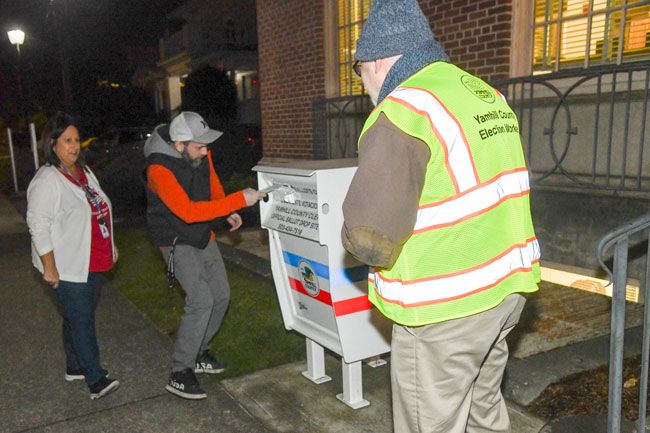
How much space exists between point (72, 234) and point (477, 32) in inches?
181

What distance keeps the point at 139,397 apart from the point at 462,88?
317cm

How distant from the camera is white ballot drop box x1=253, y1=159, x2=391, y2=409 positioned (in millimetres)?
A: 3395

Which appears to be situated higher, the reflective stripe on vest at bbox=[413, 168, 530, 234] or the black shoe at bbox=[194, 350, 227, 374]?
the reflective stripe on vest at bbox=[413, 168, 530, 234]

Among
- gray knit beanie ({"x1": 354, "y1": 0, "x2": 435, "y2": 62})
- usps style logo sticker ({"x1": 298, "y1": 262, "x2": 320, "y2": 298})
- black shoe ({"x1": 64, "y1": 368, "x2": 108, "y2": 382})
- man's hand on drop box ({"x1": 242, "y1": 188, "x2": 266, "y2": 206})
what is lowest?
black shoe ({"x1": 64, "y1": 368, "x2": 108, "y2": 382})

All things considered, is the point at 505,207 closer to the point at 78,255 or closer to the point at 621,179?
the point at 78,255

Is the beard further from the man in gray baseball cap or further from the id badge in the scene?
the id badge

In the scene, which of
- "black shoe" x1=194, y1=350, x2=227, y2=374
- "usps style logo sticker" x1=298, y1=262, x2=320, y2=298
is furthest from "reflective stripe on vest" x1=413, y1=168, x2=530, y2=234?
"black shoe" x1=194, y1=350, x2=227, y2=374

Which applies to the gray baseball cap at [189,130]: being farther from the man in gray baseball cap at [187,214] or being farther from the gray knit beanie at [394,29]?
the gray knit beanie at [394,29]

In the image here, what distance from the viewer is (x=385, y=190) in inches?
76.0

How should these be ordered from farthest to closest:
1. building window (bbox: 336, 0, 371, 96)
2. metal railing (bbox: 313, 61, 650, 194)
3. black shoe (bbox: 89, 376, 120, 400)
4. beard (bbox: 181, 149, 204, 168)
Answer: building window (bbox: 336, 0, 371, 96) → metal railing (bbox: 313, 61, 650, 194) → black shoe (bbox: 89, 376, 120, 400) → beard (bbox: 181, 149, 204, 168)

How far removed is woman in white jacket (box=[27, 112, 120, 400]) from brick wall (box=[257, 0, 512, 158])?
4.24m

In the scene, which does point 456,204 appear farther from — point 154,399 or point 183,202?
point 154,399

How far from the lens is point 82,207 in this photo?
399 centimetres

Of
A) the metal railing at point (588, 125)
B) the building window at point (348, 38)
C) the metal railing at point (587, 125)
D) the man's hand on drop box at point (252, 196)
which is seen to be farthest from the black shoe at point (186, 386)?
the building window at point (348, 38)
